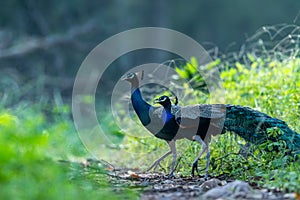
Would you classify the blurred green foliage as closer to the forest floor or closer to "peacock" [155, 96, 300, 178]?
the forest floor

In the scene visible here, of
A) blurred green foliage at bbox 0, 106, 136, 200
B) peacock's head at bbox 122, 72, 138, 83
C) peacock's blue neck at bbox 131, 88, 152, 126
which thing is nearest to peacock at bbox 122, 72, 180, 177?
peacock's blue neck at bbox 131, 88, 152, 126

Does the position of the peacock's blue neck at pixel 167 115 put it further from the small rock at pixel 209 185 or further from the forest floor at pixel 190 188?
the small rock at pixel 209 185

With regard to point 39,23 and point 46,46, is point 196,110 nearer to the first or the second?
point 46,46

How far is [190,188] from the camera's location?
483cm

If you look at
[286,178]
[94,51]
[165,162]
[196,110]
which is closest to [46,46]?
[94,51]

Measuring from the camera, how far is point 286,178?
4.57 meters

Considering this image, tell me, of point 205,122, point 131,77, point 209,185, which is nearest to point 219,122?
point 205,122

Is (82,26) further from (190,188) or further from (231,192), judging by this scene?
(231,192)

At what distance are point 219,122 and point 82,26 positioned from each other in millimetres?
10837

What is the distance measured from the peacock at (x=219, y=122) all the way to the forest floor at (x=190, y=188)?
30cm

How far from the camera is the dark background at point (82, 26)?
43.6 feet

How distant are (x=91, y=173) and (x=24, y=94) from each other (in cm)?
605

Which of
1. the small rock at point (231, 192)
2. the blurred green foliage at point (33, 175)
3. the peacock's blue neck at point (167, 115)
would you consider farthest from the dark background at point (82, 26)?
the blurred green foliage at point (33, 175)

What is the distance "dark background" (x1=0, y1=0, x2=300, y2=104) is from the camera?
523 inches
